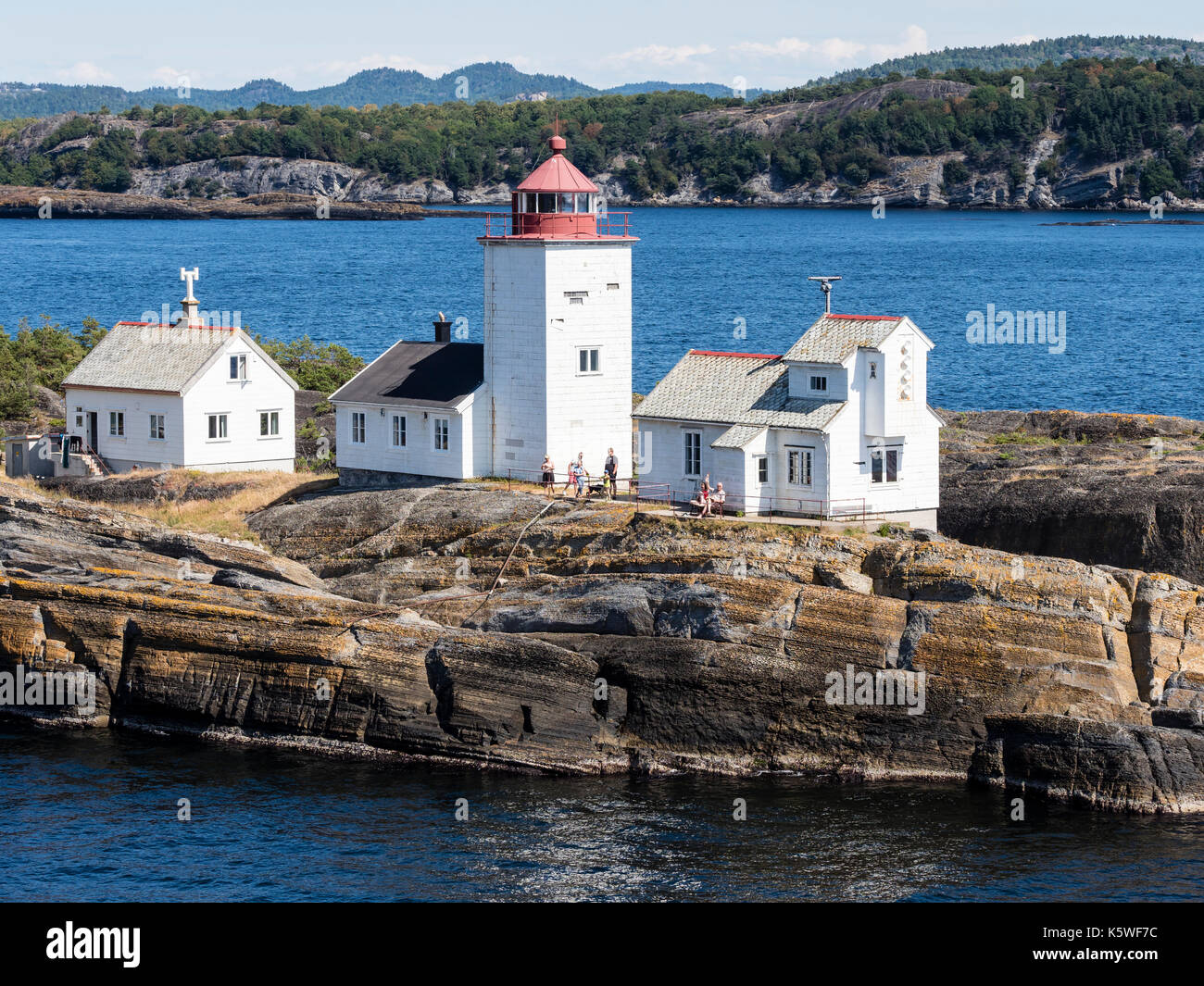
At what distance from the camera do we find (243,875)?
1189 inches

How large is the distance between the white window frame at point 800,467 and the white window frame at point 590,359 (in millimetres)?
7406

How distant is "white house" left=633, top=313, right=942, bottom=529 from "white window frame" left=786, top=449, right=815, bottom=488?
0.08 ft

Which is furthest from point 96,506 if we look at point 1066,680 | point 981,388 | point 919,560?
point 981,388

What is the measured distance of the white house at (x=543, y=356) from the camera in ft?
156

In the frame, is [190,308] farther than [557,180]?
Yes

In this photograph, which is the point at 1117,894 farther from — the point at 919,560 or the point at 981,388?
the point at 981,388

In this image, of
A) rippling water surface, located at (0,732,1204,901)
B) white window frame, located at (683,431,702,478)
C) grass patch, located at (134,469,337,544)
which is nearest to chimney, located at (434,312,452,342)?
grass patch, located at (134,469,337,544)

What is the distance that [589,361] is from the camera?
159 feet

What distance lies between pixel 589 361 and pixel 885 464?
9469 mm

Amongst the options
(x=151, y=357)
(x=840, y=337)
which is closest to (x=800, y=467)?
(x=840, y=337)

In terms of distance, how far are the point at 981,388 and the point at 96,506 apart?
5909 cm

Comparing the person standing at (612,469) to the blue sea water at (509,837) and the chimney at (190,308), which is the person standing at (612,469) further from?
the chimney at (190,308)

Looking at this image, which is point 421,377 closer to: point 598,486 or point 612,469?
point 598,486

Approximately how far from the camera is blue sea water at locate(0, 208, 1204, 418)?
97125 mm
